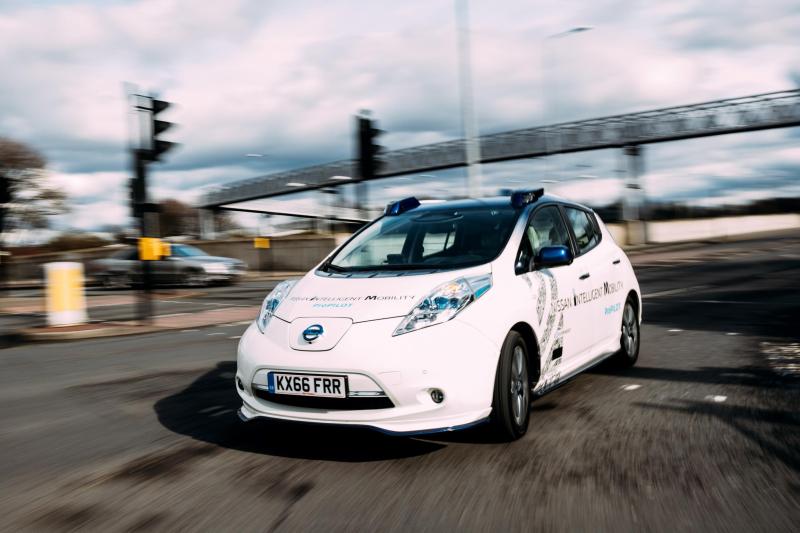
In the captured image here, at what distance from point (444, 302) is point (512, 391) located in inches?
27.5

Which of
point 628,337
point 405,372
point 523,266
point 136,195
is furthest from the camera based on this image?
point 136,195

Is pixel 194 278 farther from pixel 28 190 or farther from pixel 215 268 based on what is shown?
pixel 28 190

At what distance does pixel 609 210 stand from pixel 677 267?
104ft

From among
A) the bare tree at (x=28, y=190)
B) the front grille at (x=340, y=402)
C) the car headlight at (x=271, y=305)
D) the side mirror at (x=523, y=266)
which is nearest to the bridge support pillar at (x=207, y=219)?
the bare tree at (x=28, y=190)

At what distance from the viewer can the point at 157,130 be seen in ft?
40.5

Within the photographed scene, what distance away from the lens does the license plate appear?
14.3ft

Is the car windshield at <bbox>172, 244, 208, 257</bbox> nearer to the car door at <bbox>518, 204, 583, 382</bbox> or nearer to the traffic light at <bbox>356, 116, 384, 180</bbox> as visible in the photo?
the traffic light at <bbox>356, 116, 384, 180</bbox>

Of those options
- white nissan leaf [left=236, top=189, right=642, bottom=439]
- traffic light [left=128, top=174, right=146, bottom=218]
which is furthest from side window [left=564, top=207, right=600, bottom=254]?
traffic light [left=128, top=174, right=146, bottom=218]

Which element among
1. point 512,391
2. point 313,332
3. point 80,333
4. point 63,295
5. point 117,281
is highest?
point 313,332

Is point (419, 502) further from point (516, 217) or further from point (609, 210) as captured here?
point (609, 210)

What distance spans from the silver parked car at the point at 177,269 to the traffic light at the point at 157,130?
13706 millimetres

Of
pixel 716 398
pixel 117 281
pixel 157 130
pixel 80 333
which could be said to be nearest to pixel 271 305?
pixel 716 398

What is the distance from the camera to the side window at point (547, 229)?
573cm

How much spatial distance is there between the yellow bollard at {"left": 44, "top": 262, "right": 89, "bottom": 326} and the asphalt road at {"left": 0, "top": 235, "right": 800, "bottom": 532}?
539 cm
